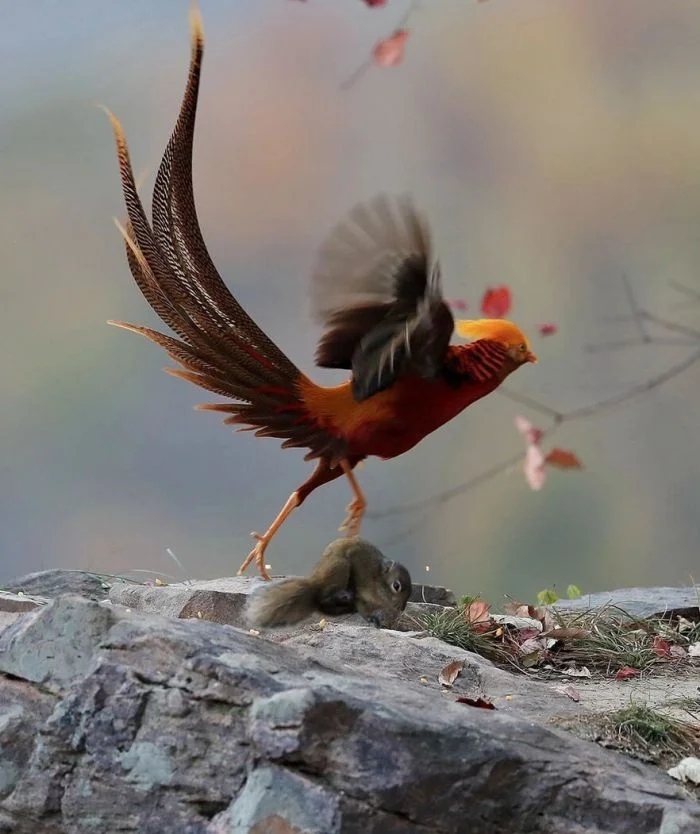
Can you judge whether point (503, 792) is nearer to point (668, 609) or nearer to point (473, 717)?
point (473, 717)

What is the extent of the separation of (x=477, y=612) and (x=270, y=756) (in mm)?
1317

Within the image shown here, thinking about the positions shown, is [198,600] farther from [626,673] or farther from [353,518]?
[626,673]

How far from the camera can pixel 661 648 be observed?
2.96 metres

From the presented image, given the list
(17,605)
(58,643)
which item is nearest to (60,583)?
(17,605)

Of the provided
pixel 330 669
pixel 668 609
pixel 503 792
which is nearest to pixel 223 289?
pixel 330 669

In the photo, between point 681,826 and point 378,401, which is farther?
point 378,401

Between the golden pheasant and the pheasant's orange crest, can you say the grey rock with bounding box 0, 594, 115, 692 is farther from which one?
the pheasant's orange crest

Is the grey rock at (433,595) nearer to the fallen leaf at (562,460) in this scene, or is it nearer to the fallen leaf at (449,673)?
the fallen leaf at (449,673)

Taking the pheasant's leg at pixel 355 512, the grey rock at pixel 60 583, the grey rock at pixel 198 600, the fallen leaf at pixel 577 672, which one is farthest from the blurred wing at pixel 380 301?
the grey rock at pixel 60 583

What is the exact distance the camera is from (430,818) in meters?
1.71

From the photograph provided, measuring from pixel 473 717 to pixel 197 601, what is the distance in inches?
44.1

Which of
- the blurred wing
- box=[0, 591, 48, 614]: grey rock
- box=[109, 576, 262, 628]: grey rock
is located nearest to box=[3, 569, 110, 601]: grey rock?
box=[109, 576, 262, 628]: grey rock

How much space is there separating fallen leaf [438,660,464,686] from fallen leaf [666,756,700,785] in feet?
1.61

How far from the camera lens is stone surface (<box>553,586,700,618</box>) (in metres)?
3.49
